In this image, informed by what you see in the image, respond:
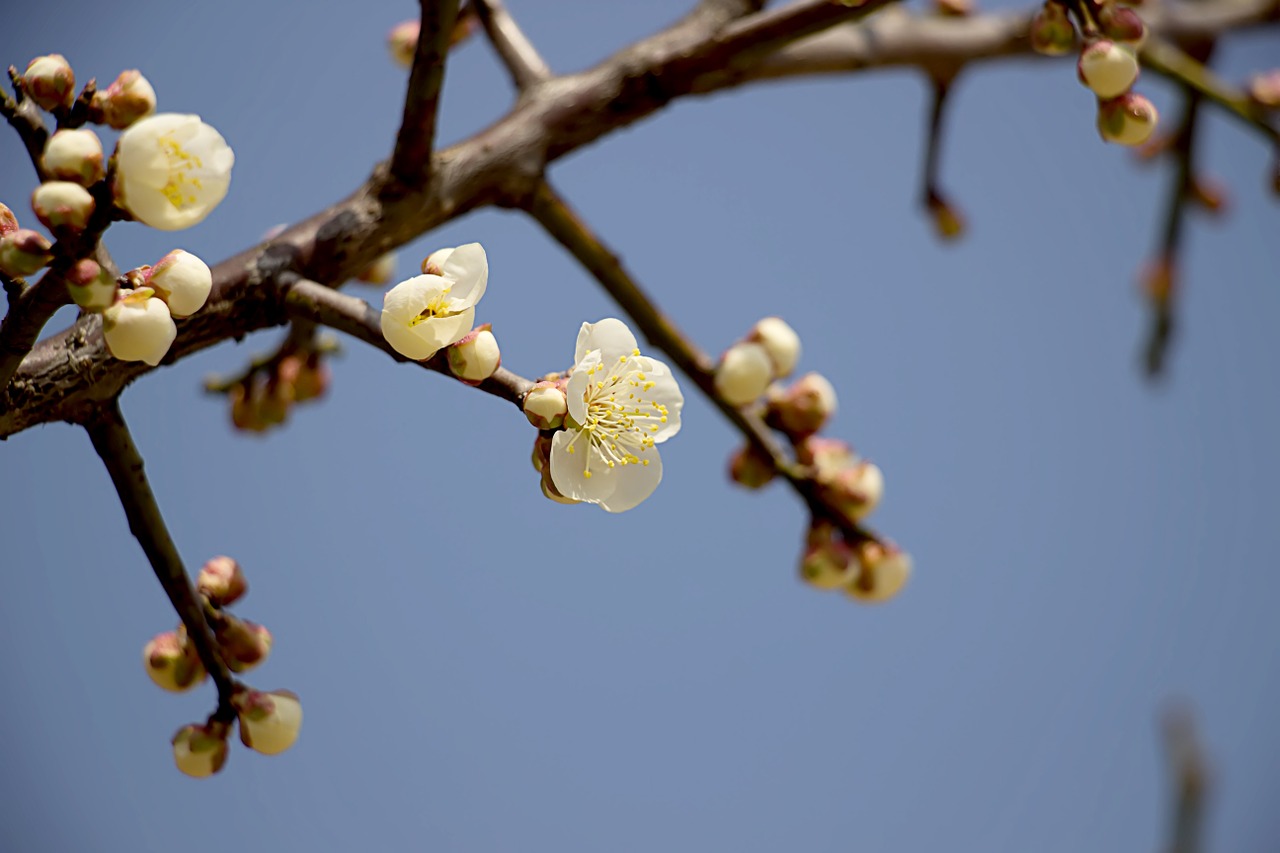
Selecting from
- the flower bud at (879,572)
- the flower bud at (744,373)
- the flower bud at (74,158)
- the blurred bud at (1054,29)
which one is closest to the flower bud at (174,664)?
the flower bud at (74,158)

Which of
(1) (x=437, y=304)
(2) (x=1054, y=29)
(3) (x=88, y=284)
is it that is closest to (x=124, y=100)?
(3) (x=88, y=284)

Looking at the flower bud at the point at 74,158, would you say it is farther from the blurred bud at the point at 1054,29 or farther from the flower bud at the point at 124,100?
the blurred bud at the point at 1054,29

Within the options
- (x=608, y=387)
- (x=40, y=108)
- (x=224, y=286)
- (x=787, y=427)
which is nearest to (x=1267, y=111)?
(x=787, y=427)

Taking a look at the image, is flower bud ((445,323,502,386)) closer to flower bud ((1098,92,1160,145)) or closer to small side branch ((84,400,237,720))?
small side branch ((84,400,237,720))

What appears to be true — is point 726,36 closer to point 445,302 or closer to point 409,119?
point 409,119

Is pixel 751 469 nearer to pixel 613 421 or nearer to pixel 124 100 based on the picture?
pixel 613 421

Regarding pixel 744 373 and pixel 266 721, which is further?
pixel 744 373
